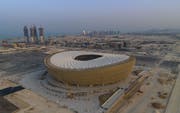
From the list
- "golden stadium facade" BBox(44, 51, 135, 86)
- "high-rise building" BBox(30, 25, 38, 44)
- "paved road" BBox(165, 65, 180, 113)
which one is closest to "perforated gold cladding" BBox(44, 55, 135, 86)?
"golden stadium facade" BBox(44, 51, 135, 86)

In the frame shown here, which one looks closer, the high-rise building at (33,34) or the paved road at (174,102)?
the paved road at (174,102)

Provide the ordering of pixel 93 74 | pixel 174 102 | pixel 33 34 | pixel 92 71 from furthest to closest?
pixel 33 34
pixel 93 74
pixel 92 71
pixel 174 102

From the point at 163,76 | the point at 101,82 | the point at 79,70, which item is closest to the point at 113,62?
the point at 101,82

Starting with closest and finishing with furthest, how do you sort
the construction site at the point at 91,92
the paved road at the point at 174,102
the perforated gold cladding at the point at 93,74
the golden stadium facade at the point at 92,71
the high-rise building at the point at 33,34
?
the paved road at the point at 174,102 → the construction site at the point at 91,92 → the perforated gold cladding at the point at 93,74 → the golden stadium facade at the point at 92,71 → the high-rise building at the point at 33,34

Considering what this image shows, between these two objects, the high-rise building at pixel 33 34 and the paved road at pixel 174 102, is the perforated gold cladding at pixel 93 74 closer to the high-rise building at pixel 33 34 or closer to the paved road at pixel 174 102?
the paved road at pixel 174 102

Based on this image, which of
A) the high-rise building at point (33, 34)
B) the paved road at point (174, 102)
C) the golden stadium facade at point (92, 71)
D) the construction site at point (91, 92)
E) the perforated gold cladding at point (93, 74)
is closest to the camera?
the paved road at point (174, 102)

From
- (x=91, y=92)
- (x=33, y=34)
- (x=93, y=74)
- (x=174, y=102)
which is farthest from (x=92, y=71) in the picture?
(x=33, y=34)

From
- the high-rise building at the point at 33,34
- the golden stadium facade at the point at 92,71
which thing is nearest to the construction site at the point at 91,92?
the golden stadium facade at the point at 92,71

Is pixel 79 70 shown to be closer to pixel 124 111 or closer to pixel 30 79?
pixel 124 111

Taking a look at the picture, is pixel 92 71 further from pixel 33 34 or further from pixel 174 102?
pixel 33 34
